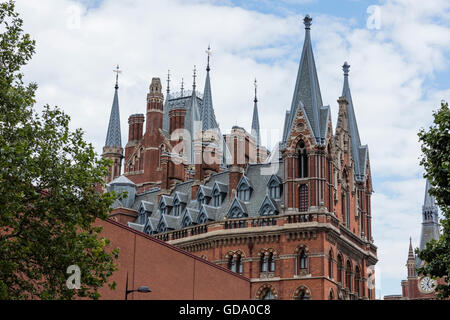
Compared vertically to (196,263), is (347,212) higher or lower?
higher

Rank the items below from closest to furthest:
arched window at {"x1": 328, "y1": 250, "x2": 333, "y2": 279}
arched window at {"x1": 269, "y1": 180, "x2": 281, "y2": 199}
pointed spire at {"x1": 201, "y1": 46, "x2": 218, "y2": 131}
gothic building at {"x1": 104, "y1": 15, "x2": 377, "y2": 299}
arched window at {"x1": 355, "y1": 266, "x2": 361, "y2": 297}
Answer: gothic building at {"x1": 104, "y1": 15, "x2": 377, "y2": 299} < arched window at {"x1": 328, "y1": 250, "x2": 333, "y2": 279} < arched window at {"x1": 269, "y1": 180, "x2": 281, "y2": 199} < arched window at {"x1": 355, "y1": 266, "x2": 361, "y2": 297} < pointed spire at {"x1": 201, "y1": 46, "x2": 218, "y2": 131}

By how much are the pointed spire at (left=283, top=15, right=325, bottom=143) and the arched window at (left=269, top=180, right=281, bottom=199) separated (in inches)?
161

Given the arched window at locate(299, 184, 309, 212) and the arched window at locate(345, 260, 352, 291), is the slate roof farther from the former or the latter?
the arched window at locate(345, 260, 352, 291)

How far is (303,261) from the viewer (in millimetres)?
71000

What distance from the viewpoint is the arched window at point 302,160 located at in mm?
73250

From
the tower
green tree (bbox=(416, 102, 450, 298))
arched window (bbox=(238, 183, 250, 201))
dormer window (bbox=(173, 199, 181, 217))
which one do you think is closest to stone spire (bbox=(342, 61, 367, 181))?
arched window (bbox=(238, 183, 250, 201))

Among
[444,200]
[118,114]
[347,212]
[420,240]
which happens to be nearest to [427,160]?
[444,200]

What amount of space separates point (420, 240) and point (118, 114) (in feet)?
264

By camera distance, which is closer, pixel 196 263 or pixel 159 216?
pixel 196 263

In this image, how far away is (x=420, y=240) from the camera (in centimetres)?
16150

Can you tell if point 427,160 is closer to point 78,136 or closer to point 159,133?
point 78,136

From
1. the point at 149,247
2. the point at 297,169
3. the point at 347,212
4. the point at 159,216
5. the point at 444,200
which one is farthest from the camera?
the point at 159,216

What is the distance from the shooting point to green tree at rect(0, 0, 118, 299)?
31344 millimetres
